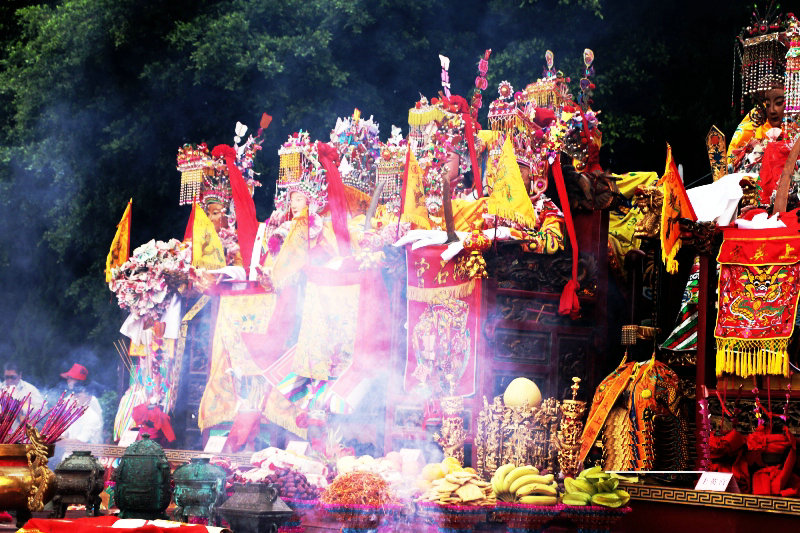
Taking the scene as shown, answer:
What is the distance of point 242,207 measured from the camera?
510 inches

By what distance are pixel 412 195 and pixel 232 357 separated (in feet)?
9.60

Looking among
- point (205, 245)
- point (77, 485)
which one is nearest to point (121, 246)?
point (205, 245)

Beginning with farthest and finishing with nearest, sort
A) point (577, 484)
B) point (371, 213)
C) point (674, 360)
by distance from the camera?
point (371, 213) → point (674, 360) → point (577, 484)

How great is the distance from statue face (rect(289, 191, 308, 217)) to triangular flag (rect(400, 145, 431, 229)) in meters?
1.90

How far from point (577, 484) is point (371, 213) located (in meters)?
4.25

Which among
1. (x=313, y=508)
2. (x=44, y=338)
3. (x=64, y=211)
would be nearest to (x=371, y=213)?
(x=313, y=508)

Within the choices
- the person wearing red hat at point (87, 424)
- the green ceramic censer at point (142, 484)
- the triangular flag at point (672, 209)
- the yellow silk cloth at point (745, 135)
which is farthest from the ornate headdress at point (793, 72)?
the person wearing red hat at point (87, 424)

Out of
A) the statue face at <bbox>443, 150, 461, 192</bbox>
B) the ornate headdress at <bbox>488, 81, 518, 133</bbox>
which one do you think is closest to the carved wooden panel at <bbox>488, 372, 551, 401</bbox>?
the statue face at <bbox>443, 150, 461, 192</bbox>

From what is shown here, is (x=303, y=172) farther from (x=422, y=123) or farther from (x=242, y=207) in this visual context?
(x=422, y=123)

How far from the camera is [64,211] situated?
17.1 metres

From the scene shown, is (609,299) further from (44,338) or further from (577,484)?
(44,338)

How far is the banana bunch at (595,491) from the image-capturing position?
8125 mm

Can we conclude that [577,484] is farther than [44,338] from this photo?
No

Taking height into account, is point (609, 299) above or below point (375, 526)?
above
